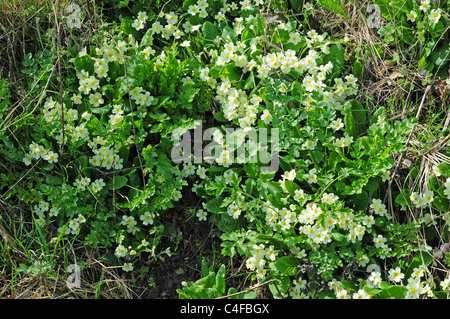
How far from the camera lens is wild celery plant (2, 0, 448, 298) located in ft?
8.91

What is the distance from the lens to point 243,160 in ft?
9.62

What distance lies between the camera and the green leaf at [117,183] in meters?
2.96

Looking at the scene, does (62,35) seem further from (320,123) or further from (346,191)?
(346,191)

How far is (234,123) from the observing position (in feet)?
10.3

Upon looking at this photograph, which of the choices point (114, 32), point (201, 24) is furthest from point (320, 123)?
point (114, 32)

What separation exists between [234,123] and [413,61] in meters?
1.27

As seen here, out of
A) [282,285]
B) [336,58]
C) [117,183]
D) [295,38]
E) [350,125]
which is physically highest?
[295,38]

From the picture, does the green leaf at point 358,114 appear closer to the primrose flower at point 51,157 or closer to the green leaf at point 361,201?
the green leaf at point 361,201

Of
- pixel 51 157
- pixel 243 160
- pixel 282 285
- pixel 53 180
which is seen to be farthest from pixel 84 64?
pixel 282 285

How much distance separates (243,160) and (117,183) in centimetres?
77

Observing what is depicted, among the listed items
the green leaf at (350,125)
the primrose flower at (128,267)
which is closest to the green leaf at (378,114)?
the green leaf at (350,125)

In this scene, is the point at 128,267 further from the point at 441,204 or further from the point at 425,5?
the point at 425,5

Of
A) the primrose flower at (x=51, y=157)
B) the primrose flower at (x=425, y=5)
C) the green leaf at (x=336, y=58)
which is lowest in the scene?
the primrose flower at (x=51, y=157)

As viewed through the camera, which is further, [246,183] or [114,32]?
[114,32]
